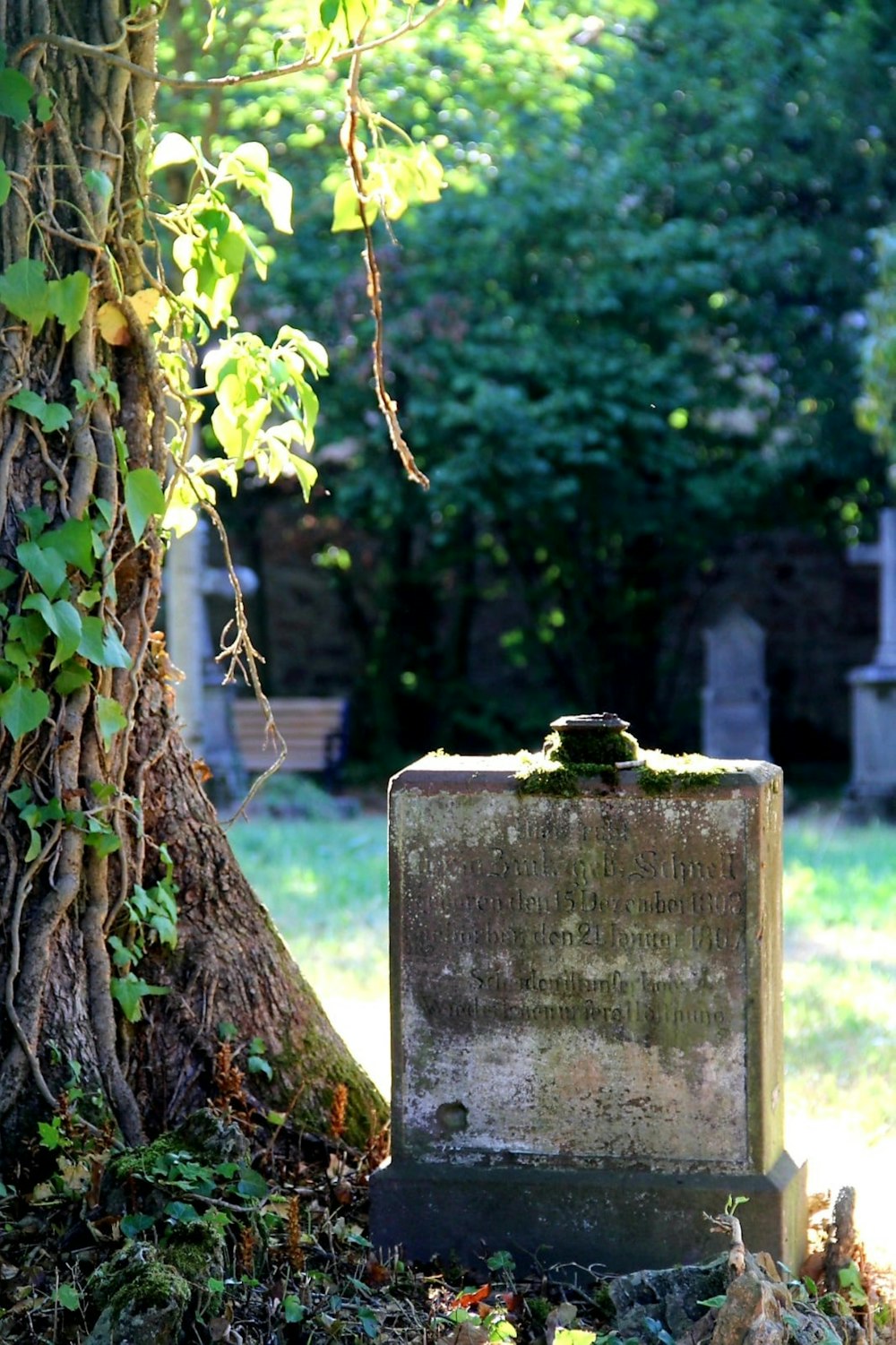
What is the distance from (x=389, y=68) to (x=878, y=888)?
5618mm

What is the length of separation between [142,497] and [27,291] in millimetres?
480

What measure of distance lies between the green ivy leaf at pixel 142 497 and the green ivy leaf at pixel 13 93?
2.49ft

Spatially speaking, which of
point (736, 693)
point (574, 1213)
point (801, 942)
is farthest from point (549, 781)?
point (736, 693)

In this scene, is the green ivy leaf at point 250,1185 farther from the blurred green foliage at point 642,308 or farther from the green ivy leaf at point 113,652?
the blurred green foliage at point 642,308

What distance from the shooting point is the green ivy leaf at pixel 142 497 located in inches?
137

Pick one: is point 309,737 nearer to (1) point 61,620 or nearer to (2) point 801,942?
(2) point 801,942

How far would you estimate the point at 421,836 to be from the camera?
3.56m

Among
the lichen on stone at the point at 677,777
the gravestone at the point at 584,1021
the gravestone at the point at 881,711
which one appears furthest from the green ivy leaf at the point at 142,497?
the gravestone at the point at 881,711

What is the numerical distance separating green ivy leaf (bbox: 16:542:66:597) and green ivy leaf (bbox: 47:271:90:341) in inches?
18.1

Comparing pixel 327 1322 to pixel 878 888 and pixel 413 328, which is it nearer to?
pixel 878 888

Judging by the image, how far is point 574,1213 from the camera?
11.3 ft

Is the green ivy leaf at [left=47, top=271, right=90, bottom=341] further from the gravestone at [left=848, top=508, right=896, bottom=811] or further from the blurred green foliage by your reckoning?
the gravestone at [left=848, top=508, right=896, bottom=811]

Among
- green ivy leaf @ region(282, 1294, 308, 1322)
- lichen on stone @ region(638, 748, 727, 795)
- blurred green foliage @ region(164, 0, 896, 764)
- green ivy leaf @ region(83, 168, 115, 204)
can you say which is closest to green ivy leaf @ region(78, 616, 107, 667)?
green ivy leaf @ region(83, 168, 115, 204)

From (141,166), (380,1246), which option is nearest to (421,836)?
(380,1246)
